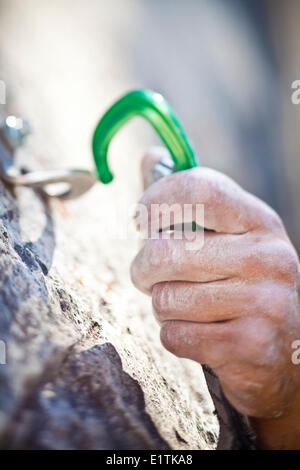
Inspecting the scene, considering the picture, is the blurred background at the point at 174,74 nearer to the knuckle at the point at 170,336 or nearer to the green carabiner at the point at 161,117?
the green carabiner at the point at 161,117

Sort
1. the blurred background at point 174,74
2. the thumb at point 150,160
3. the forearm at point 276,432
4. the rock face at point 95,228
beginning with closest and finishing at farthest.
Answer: the rock face at point 95,228 → the forearm at point 276,432 → the thumb at point 150,160 → the blurred background at point 174,74

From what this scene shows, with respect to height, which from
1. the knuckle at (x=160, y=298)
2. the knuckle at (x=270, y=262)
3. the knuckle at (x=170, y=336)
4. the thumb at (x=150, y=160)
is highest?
the thumb at (x=150, y=160)

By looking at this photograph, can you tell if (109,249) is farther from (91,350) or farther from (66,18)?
(66,18)

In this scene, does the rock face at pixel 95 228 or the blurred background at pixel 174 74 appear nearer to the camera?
the rock face at pixel 95 228

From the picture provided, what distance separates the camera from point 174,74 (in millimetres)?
1554

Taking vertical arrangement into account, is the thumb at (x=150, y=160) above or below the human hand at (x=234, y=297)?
above

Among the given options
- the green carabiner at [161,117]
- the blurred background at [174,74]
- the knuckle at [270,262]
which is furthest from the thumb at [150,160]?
the blurred background at [174,74]

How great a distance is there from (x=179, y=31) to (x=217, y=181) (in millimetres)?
1320

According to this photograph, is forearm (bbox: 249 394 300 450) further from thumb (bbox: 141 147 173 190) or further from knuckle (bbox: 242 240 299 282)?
thumb (bbox: 141 147 173 190)

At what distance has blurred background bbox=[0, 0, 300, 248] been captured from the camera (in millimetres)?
992

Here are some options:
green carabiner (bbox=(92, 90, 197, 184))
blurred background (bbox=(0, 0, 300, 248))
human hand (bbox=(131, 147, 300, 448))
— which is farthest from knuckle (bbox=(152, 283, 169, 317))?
blurred background (bbox=(0, 0, 300, 248))

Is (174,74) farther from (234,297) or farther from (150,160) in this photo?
(234,297)

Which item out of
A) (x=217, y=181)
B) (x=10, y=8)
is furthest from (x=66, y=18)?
(x=217, y=181)

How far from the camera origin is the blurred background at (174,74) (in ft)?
3.26
